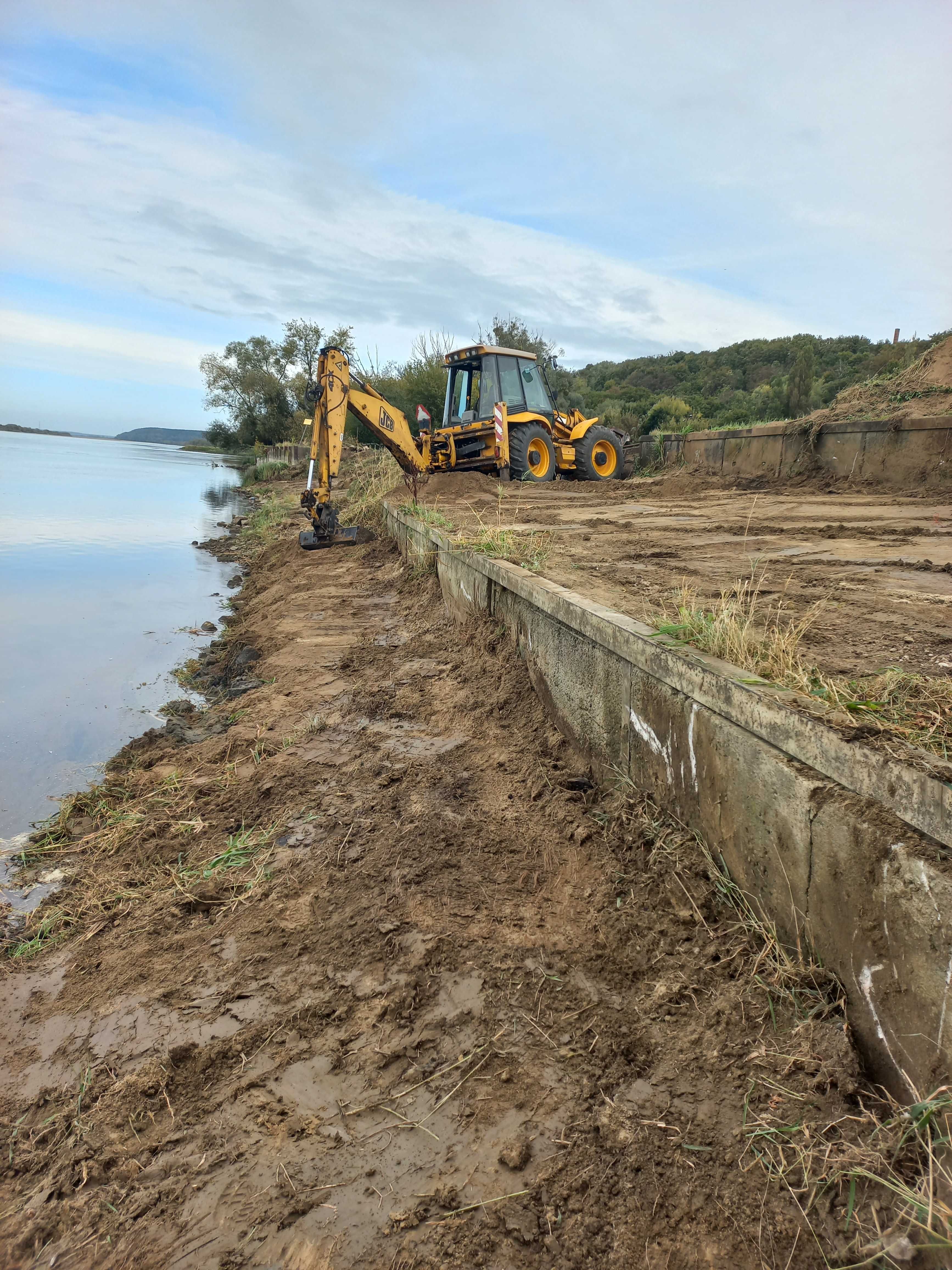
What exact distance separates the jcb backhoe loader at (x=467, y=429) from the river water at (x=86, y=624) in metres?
2.42

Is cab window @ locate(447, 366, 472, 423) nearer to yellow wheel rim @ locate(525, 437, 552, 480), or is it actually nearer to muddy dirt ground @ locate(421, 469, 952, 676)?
yellow wheel rim @ locate(525, 437, 552, 480)

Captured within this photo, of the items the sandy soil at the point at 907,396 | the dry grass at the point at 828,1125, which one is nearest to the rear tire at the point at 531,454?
the sandy soil at the point at 907,396

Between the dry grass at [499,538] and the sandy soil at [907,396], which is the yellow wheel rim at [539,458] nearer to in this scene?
the sandy soil at [907,396]

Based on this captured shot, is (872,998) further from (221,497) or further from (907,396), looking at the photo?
(221,497)

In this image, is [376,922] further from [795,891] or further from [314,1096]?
[795,891]

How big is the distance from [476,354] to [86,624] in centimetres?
765

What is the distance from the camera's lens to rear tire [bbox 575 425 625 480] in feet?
48.1

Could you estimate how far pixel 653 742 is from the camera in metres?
2.93

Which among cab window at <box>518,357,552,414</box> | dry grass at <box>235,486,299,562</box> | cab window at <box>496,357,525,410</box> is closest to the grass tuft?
dry grass at <box>235,486,299,562</box>

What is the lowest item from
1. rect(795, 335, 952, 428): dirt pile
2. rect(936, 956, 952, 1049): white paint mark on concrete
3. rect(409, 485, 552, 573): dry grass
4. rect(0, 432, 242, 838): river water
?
rect(0, 432, 242, 838): river water

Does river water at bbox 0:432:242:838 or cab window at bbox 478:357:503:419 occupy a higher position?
cab window at bbox 478:357:503:419

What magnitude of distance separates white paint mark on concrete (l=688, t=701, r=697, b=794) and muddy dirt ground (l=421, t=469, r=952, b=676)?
495 millimetres

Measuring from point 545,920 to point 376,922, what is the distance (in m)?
0.61

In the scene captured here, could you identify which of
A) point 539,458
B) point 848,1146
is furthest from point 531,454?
point 848,1146
